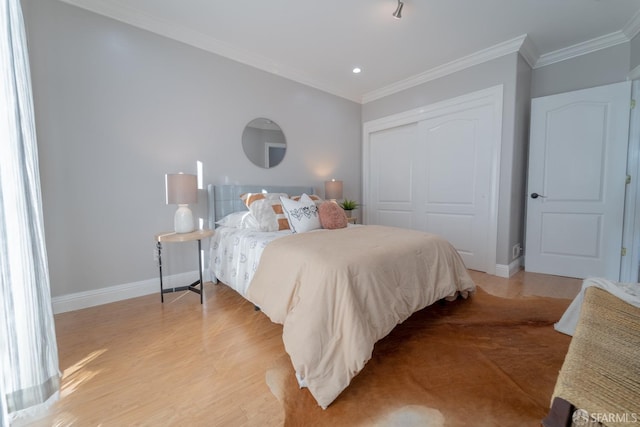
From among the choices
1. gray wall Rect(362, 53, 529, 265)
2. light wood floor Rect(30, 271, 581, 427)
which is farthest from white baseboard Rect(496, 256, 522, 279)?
light wood floor Rect(30, 271, 581, 427)

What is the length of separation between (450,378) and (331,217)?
5.12 ft

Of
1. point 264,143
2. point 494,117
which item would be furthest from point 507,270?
point 264,143

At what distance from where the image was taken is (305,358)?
1.29 m

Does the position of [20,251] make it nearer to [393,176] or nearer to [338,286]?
[338,286]

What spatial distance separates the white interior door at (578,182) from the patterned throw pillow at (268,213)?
10.5 feet

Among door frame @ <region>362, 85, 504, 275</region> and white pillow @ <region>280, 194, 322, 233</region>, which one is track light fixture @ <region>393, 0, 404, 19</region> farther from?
white pillow @ <region>280, 194, 322, 233</region>

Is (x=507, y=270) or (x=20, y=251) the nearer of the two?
(x=20, y=251)

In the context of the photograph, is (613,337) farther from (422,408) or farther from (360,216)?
(360,216)

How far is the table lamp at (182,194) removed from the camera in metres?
2.36

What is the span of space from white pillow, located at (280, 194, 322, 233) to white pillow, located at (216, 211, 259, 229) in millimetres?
372

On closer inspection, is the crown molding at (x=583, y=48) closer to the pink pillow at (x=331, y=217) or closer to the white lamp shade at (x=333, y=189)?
the white lamp shade at (x=333, y=189)

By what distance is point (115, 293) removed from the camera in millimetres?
2430

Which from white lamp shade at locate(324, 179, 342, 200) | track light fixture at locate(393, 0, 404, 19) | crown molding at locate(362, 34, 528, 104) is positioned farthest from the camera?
white lamp shade at locate(324, 179, 342, 200)

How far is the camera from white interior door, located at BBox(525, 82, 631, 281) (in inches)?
111
